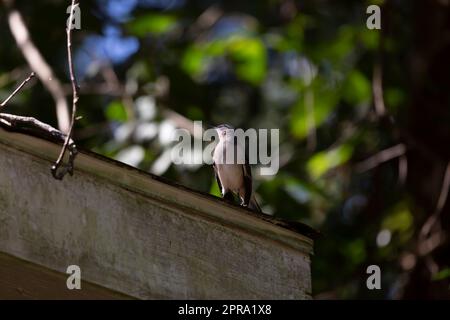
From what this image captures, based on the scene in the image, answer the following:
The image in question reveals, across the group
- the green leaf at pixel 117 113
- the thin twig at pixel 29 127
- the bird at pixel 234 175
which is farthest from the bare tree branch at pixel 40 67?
the thin twig at pixel 29 127

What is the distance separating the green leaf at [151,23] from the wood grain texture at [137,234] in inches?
193

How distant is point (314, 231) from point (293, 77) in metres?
6.33

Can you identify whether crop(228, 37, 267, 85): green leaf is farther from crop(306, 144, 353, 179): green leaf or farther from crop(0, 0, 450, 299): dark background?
crop(306, 144, 353, 179): green leaf

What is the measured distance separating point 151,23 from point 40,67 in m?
1.49

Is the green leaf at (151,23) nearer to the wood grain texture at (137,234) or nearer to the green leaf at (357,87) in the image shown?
the green leaf at (357,87)

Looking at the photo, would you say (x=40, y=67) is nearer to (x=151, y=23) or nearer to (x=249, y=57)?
(x=151, y=23)

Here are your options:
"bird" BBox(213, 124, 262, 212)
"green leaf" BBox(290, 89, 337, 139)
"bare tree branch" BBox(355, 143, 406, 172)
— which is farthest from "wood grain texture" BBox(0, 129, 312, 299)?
"green leaf" BBox(290, 89, 337, 139)

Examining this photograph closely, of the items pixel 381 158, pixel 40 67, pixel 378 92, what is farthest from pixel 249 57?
pixel 40 67

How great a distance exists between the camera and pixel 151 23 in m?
8.16

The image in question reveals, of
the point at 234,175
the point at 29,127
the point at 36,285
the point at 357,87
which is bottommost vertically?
the point at 36,285

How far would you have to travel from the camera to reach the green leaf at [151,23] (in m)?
8.12

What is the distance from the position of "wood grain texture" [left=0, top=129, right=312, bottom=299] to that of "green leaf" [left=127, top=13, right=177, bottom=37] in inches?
193

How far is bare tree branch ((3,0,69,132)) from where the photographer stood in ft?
20.5

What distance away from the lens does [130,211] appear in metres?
3.06
